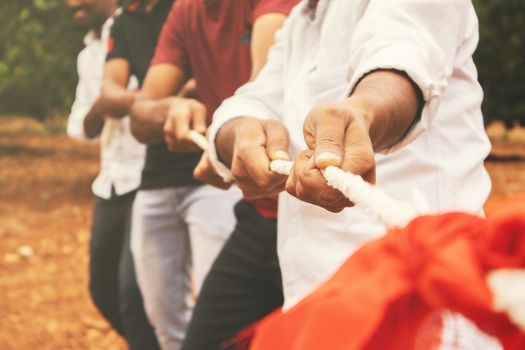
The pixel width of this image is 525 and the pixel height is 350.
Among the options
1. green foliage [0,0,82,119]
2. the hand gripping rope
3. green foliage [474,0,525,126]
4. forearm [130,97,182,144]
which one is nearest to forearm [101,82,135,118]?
forearm [130,97,182,144]

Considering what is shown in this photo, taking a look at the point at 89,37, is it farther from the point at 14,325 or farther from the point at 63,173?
the point at 63,173

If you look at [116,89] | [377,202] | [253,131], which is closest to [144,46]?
[116,89]

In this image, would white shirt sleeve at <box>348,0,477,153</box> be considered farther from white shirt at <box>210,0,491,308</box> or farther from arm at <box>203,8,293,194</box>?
arm at <box>203,8,293,194</box>

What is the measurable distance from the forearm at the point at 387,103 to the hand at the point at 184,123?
65 centimetres

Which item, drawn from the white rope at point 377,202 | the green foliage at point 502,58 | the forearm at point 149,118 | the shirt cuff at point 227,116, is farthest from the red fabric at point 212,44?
the green foliage at point 502,58

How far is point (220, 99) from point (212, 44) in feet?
0.43

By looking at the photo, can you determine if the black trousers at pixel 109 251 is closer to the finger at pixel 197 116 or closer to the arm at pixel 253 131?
the finger at pixel 197 116

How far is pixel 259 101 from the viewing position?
1.15 metres

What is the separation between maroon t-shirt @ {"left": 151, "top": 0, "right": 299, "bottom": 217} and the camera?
163cm

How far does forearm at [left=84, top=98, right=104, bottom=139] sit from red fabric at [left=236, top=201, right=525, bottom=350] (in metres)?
2.02

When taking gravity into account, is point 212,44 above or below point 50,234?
above

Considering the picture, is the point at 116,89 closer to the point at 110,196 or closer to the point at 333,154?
the point at 110,196

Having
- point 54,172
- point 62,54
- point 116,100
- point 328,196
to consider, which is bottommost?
point 54,172

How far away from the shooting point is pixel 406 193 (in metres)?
0.94
